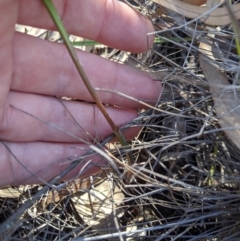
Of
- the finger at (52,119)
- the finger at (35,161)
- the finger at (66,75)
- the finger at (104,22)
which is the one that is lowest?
the finger at (35,161)

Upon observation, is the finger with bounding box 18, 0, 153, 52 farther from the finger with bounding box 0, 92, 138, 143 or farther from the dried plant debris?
the finger with bounding box 0, 92, 138, 143

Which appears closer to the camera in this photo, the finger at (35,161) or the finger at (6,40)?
the finger at (6,40)

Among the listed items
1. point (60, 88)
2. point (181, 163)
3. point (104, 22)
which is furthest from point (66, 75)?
point (181, 163)

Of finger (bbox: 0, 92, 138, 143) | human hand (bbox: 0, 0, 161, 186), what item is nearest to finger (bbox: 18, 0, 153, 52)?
human hand (bbox: 0, 0, 161, 186)

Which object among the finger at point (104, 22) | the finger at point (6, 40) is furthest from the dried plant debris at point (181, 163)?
the finger at point (6, 40)

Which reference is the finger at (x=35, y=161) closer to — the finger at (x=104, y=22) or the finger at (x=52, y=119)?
the finger at (x=52, y=119)
